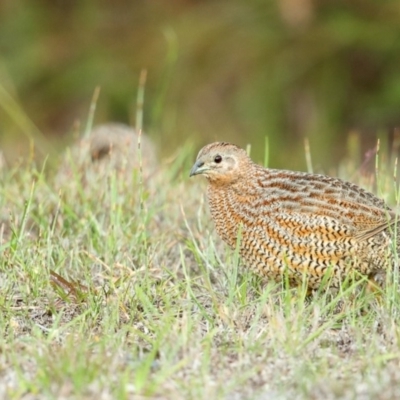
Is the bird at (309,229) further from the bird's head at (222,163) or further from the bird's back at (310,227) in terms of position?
the bird's head at (222,163)

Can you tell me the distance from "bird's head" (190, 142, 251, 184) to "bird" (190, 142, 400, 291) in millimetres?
118

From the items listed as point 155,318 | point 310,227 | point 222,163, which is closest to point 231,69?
point 222,163

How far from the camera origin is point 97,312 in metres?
5.05

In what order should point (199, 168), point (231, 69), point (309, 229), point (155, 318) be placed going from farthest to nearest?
1. point (231, 69)
2. point (199, 168)
3. point (309, 229)
4. point (155, 318)

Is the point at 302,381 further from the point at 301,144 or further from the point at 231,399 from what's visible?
the point at 301,144

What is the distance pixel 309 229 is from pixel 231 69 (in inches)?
273

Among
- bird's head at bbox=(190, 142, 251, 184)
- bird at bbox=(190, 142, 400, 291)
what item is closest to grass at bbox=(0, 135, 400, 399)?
bird at bbox=(190, 142, 400, 291)

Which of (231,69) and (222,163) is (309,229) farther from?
(231,69)

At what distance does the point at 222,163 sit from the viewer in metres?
6.01

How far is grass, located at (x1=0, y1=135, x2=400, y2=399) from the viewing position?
407 centimetres

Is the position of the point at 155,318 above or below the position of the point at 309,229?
below

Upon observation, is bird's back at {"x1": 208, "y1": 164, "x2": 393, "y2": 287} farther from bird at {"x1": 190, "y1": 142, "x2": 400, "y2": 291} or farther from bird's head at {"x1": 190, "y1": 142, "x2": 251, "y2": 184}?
bird's head at {"x1": 190, "y1": 142, "x2": 251, "y2": 184}

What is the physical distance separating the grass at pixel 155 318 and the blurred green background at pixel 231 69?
522 cm

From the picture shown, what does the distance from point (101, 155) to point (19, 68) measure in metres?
4.00
